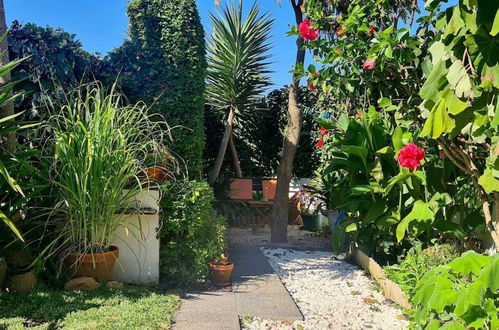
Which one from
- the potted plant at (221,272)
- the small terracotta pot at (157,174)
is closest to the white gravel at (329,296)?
the potted plant at (221,272)

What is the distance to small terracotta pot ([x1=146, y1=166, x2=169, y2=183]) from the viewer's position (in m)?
3.98

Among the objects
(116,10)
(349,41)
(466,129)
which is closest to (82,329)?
(466,129)

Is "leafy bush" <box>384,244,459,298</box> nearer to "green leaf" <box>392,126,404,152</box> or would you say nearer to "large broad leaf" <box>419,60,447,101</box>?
"green leaf" <box>392,126,404,152</box>

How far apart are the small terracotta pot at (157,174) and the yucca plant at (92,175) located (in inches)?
12.3

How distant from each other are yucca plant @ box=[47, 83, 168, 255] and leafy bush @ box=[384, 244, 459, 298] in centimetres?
237

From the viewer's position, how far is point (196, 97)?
16.2 feet

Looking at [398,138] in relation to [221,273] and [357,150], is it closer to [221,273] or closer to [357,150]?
[357,150]

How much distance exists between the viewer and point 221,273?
160 inches

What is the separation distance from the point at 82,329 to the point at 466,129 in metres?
2.40

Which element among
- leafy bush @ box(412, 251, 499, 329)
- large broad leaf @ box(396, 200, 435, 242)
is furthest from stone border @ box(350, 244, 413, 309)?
leafy bush @ box(412, 251, 499, 329)

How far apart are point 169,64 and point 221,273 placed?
248cm

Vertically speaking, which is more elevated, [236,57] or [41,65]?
[236,57]

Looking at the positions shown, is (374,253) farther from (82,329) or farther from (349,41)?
(82,329)

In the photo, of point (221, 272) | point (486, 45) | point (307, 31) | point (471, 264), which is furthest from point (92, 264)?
point (486, 45)
